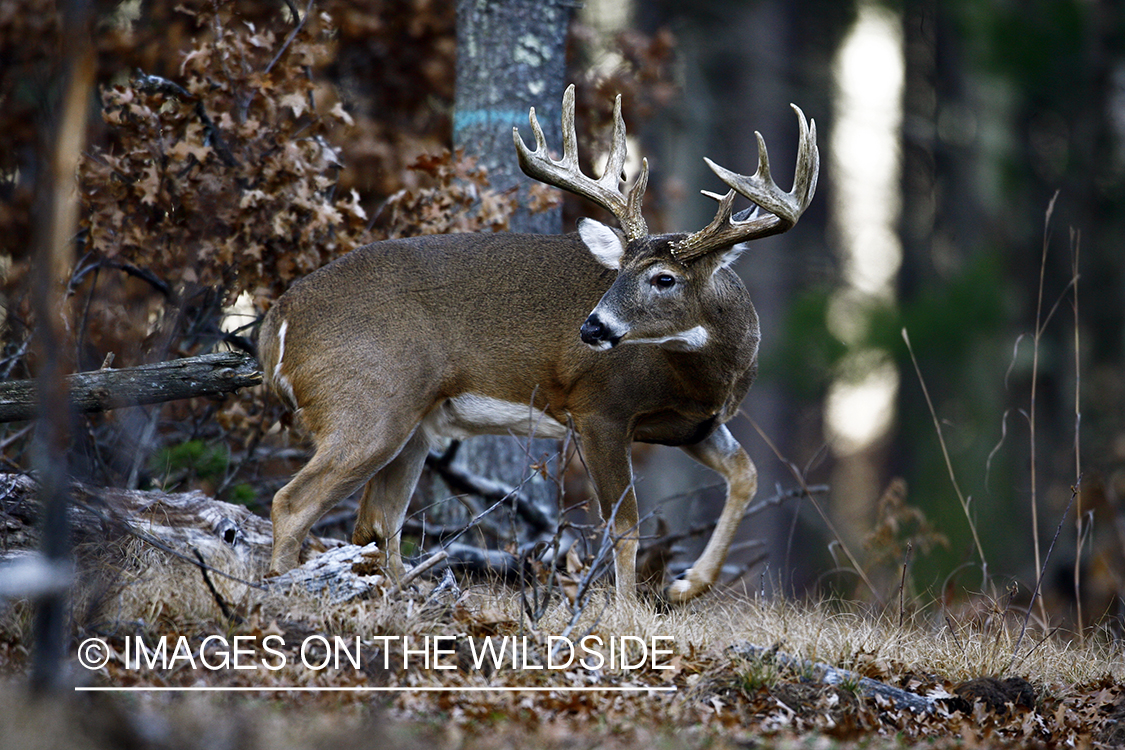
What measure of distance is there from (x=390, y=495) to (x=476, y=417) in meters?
0.72

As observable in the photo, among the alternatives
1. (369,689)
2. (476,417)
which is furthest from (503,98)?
(369,689)

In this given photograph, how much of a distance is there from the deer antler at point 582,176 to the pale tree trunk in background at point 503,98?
4.78 feet

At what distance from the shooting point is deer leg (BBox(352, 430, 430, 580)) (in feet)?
21.6

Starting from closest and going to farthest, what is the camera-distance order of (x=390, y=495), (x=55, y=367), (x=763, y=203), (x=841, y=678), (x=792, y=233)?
1. (x=55, y=367)
2. (x=841, y=678)
3. (x=763, y=203)
4. (x=390, y=495)
5. (x=792, y=233)

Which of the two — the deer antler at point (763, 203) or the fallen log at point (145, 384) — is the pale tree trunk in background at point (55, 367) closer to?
the fallen log at point (145, 384)

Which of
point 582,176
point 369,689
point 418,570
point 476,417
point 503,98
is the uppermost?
point 503,98

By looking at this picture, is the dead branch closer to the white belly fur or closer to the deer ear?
the white belly fur

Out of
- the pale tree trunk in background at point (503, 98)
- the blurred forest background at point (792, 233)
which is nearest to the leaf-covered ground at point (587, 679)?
the blurred forest background at point (792, 233)

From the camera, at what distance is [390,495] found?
6.62m

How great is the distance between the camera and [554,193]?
25.1ft

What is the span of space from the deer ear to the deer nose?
0.55m

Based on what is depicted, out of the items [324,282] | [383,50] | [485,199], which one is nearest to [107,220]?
[324,282]

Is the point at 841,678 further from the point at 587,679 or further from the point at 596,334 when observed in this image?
the point at 596,334

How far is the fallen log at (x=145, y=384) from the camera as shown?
200 inches
